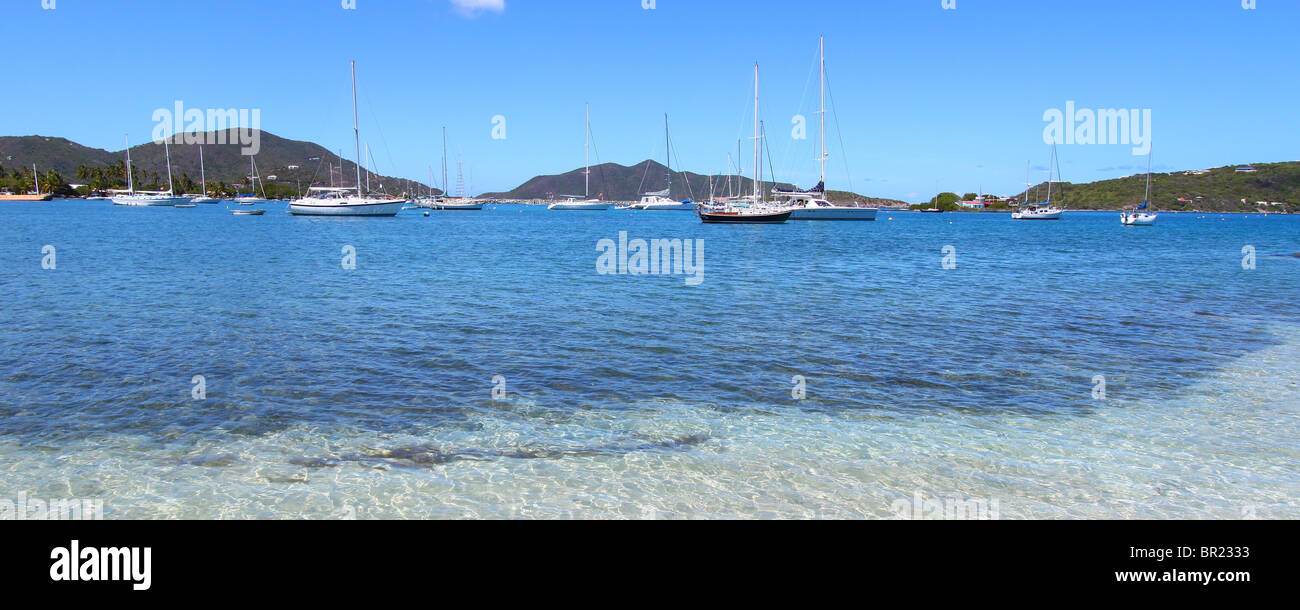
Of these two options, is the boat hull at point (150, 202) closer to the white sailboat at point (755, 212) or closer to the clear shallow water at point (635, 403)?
the white sailboat at point (755, 212)

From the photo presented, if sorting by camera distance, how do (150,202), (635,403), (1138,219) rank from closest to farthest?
1. (635,403)
2. (1138,219)
3. (150,202)

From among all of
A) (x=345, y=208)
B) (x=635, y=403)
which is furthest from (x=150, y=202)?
(x=635, y=403)

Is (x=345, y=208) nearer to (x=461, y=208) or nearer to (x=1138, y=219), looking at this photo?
(x=461, y=208)

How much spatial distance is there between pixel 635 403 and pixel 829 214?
95.3 meters

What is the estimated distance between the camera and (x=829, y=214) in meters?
102

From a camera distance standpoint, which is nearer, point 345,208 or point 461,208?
point 345,208

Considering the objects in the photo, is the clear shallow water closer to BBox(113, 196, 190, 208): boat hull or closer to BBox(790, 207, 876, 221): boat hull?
BBox(790, 207, 876, 221): boat hull

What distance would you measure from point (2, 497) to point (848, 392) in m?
11.9

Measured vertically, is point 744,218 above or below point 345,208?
below

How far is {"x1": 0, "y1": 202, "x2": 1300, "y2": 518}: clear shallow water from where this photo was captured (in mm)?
8258

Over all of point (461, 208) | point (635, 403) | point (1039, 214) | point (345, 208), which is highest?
point (461, 208)

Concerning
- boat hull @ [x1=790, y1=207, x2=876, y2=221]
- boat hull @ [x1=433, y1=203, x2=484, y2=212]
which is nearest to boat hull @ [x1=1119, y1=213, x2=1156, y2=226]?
boat hull @ [x1=790, y1=207, x2=876, y2=221]
